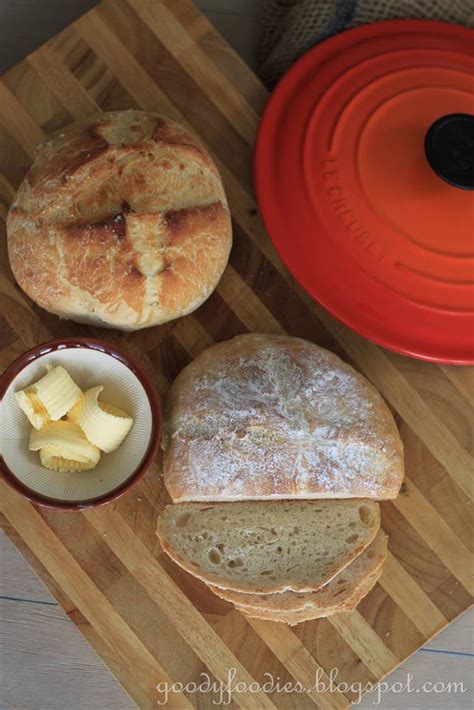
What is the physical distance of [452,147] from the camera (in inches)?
57.2

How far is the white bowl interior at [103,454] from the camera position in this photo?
1.51 m

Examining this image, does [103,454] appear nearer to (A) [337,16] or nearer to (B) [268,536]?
(B) [268,536]

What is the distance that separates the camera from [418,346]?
1638 mm

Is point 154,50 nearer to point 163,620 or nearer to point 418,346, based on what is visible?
point 418,346

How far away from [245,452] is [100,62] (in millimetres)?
1018

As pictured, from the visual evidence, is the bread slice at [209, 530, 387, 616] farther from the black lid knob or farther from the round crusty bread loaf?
the black lid knob

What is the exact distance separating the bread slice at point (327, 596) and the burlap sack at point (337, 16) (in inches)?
49.2

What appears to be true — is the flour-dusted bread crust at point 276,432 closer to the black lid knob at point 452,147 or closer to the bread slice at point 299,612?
the bread slice at point 299,612

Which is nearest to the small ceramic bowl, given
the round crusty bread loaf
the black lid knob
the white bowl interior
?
the white bowl interior

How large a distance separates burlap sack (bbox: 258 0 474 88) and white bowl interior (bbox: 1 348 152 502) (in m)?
0.94

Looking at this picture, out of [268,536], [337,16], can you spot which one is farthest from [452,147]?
[268,536]

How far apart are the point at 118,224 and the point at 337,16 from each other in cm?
83

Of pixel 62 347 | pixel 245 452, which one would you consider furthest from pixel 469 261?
pixel 62 347

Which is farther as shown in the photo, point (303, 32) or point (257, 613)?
point (303, 32)
